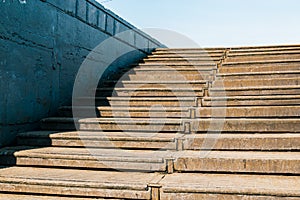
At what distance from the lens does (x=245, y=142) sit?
3.06 metres

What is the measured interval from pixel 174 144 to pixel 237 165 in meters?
0.62

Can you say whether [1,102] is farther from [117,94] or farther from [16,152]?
[117,94]

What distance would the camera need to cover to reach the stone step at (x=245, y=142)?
2990 mm

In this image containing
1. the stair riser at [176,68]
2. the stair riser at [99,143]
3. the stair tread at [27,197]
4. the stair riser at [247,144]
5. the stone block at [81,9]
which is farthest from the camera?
the stair riser at [176,68]

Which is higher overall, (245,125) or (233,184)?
(245,125)

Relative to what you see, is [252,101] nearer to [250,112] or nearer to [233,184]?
[250,112]

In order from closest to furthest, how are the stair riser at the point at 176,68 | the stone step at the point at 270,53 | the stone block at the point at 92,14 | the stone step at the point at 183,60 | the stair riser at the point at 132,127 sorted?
the stair riser at the point at 132,127, the stone block at the point at 92,14, the stair riser at the point at 176,68, the stone step at the point at 270,53, the stone step at the point at 183,60

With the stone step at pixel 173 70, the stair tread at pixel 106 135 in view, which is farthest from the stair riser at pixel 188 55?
the stair tread at pixel 106 135

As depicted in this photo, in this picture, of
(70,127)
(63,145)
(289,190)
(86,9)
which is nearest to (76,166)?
(63,145)

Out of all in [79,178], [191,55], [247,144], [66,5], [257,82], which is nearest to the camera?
[79,178]

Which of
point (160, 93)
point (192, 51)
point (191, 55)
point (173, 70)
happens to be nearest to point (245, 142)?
point (160, 93)

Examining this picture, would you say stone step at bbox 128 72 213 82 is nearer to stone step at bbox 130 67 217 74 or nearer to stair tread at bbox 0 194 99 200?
stone step at bbox 130 67 217 74

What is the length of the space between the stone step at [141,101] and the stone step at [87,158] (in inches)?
→ 46.7

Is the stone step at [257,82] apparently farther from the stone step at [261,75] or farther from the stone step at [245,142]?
the stone step at [245,142]
